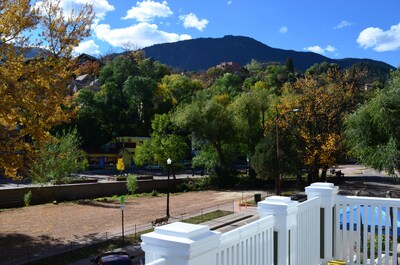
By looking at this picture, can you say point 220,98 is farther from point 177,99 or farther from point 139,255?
point 139,255

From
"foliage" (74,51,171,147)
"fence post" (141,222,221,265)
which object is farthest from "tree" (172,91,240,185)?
"fence post" (141,222,221,265)

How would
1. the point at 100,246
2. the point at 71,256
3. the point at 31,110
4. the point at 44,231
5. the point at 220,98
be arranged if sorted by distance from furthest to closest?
the point at 220,98 → the point at 44,231 → the point at 100,246 → the point at 71,256 → the point at 31,110

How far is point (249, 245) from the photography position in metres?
4.32

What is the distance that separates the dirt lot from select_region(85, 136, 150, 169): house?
31709mm

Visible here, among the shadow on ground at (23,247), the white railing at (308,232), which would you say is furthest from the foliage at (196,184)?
the white railing at (308,232)

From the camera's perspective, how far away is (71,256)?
1916 centimetres

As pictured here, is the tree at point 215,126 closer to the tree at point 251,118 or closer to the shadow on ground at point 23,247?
the tree at point 251,118

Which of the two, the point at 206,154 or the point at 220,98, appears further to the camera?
the point at 220,98

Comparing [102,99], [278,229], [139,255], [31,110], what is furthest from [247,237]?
[102,99]

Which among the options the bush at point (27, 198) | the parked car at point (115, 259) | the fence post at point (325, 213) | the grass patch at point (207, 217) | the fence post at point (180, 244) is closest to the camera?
the fence post at point (180, 244)

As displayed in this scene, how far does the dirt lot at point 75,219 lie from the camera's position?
22516 millimetres

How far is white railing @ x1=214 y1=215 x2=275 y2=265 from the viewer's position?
3.84 meters

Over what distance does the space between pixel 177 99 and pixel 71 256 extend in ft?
214

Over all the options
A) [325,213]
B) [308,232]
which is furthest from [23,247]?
[308,232]
